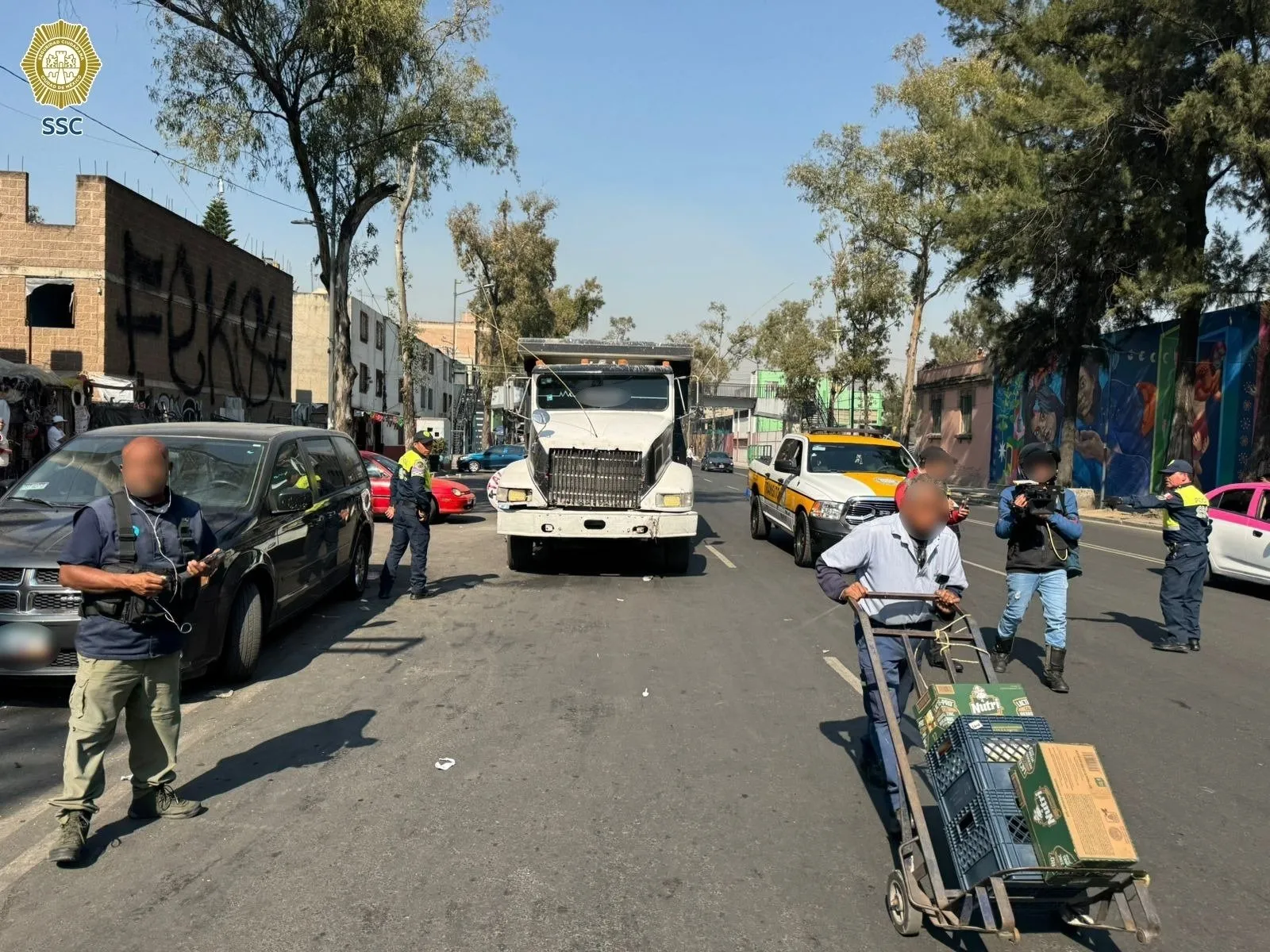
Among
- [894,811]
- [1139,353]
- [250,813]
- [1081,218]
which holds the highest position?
[1081,218]

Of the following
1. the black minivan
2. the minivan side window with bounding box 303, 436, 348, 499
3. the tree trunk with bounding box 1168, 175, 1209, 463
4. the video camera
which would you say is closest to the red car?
the minivan side window with bounding box 303, 436, 348, 499

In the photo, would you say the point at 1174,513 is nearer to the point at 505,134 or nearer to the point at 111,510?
the point at 111,510

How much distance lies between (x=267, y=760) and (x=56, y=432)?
1433 cm

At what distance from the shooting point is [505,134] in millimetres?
25188

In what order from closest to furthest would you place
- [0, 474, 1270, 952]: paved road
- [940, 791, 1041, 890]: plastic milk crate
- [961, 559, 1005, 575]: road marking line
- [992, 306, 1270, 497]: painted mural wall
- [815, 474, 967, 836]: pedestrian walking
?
1. [940, 791, 1041, 890]: plastic milk crate
2. [0, 474, 1270, 952]: paved road
3. [815, 474, 967, 836]: pedestrian walking
4. [961, 559, 1005, 575]: road marking line
5. [992, 306, 1270, 497]: painted mural wall

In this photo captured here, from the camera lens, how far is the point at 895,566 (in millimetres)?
4277

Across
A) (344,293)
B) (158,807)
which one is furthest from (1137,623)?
(344,293)

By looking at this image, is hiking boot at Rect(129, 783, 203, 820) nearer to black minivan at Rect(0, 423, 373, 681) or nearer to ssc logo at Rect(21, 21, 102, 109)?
black minivan at Rect(0, 423, 373, 681)

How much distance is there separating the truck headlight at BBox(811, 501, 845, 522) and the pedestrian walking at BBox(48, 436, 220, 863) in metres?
9.14

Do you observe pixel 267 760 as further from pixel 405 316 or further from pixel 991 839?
pixel 405 316

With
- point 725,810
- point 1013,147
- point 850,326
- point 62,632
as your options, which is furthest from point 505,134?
point 725,810

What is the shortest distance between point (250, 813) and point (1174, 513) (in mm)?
7663

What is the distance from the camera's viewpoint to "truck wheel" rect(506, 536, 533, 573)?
1246 cm

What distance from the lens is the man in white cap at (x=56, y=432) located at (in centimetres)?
1673
